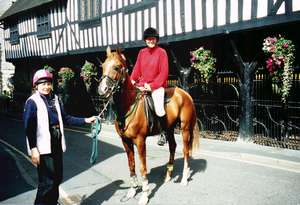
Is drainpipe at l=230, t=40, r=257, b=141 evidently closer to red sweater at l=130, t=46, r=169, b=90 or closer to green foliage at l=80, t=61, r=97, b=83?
red sweater at l=130, t=46, r=169, b=90

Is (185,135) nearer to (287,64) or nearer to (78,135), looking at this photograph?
(287,64)

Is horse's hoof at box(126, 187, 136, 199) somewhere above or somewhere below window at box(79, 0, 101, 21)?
below

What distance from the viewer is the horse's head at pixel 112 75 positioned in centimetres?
524

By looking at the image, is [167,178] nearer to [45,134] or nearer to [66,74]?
[45,134]

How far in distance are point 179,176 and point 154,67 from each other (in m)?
2.35

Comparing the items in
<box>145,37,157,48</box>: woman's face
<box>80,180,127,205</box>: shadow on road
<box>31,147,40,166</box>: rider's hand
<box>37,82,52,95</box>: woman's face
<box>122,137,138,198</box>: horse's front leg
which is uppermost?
<box>145,37,157,48</box>: woman's face

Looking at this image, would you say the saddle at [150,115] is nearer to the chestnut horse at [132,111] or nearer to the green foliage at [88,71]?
the chestnut horse at [132,111]

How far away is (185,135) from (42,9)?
57.2 ft

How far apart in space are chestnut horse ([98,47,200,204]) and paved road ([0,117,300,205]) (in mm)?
490

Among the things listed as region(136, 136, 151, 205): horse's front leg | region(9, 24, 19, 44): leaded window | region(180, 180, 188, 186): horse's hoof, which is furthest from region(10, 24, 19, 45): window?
region(136, 136, 151, 205): horse's front leg

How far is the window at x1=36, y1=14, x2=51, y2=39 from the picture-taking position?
21094mm

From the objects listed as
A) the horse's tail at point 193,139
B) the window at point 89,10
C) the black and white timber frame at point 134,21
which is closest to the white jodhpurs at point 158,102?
the horse's tail at point 193,139

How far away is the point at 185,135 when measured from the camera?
707 centimetres

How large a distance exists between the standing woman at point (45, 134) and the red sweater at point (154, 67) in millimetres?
2191
